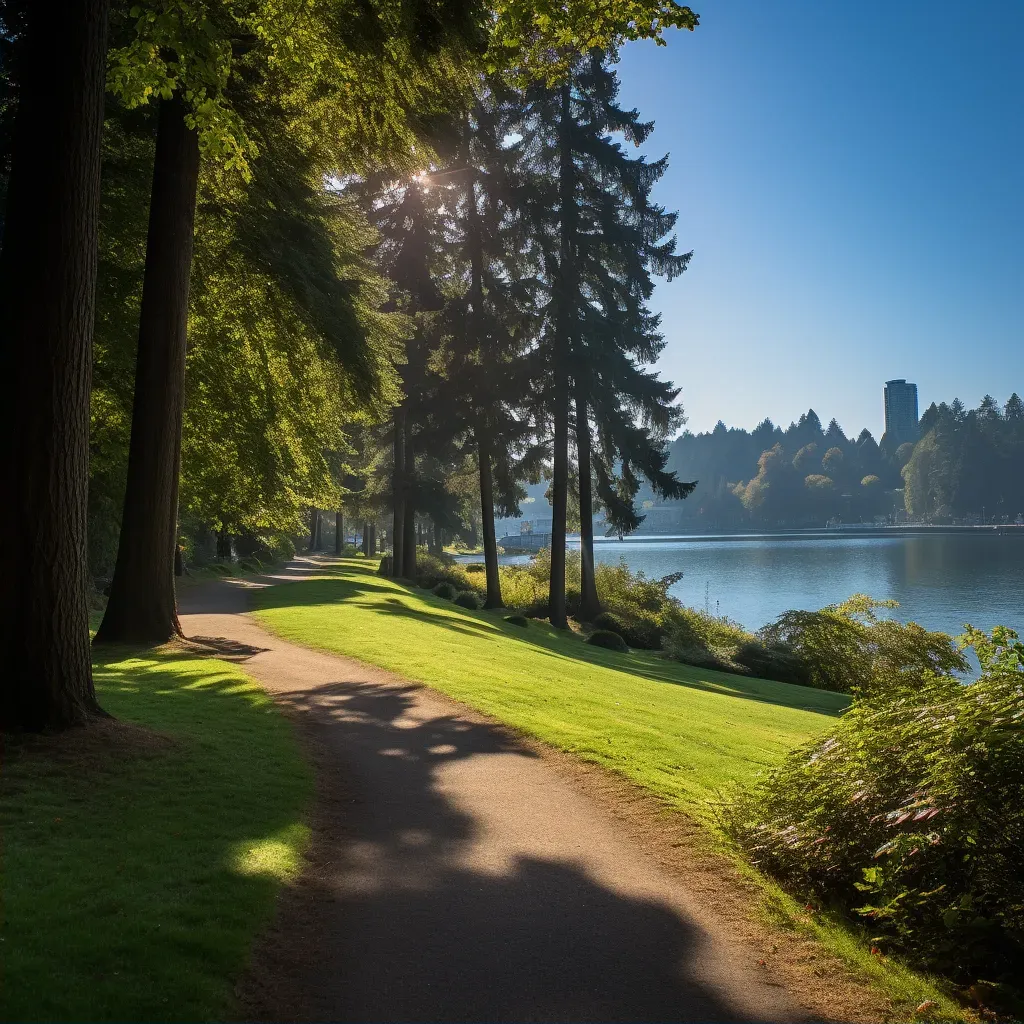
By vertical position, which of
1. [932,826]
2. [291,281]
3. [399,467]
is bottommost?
[932,826]

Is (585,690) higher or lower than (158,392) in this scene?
lower

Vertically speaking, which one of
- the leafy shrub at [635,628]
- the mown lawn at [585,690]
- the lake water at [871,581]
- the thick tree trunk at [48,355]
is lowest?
the lake water at [871,581]

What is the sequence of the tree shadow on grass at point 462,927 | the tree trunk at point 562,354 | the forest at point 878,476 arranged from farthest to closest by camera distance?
1. the forest at point 878,476
2. the tree trunk at point 562,354
3. the tree shadow on grass at point 462,927

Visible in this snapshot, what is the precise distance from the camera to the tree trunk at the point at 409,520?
3180 cm

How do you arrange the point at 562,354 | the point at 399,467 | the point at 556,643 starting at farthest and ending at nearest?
the point at 399,467 < the point at 562,354 < the point at 556,643

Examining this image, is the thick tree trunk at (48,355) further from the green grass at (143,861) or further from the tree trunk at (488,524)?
the tree trunk at (488,524)

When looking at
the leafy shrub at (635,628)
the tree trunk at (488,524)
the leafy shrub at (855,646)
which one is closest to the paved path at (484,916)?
the leafy shrub at (855,646)

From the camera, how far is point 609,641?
2252 centimetres

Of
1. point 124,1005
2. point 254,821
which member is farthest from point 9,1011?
point 254,821

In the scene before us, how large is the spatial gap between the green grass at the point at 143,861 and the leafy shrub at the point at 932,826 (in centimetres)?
334

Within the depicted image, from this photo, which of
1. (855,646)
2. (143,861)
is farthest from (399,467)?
(143,861)

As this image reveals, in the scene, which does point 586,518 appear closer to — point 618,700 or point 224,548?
point 618,700

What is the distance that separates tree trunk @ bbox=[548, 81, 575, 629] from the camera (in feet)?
84.6

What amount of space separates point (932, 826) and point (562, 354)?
893 inches
